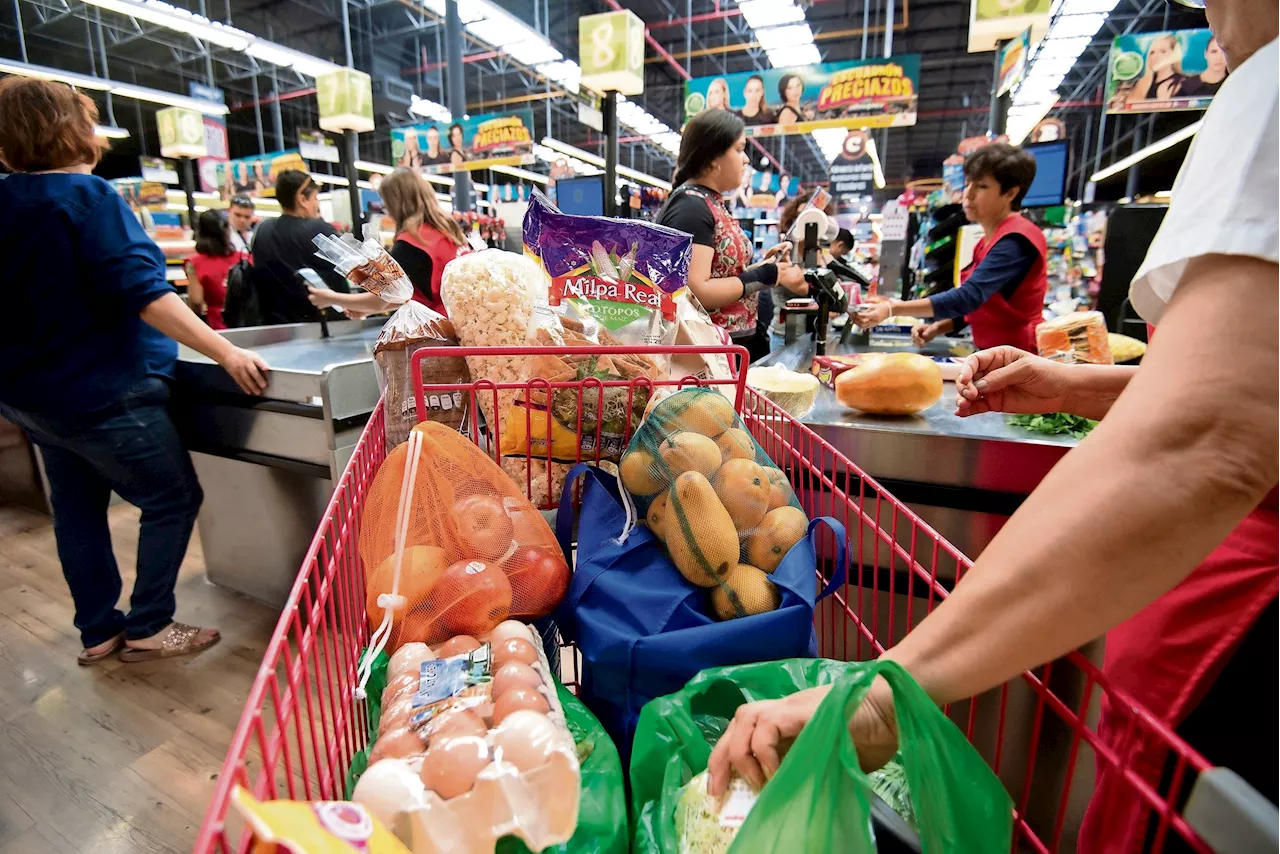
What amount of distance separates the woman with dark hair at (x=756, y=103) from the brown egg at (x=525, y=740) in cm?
834

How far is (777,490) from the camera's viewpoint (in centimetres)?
113

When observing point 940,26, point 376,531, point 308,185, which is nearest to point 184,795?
point 376,531

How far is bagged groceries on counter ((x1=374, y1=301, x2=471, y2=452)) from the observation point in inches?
53.0

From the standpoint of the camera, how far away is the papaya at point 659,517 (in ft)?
3.53

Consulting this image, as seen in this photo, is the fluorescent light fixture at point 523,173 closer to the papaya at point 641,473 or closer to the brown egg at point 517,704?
the papaya at point 641,473

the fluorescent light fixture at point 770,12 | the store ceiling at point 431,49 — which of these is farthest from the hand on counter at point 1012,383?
the store ceiling at point 431,49

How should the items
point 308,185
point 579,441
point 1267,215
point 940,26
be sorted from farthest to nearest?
point 940,26, point 308,185, point 579,441, point 1267,215

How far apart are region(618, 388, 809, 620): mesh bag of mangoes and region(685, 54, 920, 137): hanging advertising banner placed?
6961mm

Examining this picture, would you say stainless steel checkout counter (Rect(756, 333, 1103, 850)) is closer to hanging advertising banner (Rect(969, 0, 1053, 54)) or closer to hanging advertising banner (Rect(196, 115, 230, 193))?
hanging advertising banner (Rect(969, 0, 1053, 54))

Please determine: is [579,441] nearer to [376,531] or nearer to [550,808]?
[376,531]

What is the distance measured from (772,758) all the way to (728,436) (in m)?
0.58

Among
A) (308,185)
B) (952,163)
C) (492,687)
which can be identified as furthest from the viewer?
(952,163)

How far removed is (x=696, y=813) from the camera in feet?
Answer: 2.49

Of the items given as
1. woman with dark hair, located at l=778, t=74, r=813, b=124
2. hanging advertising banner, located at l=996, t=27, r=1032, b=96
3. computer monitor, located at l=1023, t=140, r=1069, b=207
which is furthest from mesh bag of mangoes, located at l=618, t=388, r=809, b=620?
woman with dark hair, located at l=778, t=74, r=813, b=124
